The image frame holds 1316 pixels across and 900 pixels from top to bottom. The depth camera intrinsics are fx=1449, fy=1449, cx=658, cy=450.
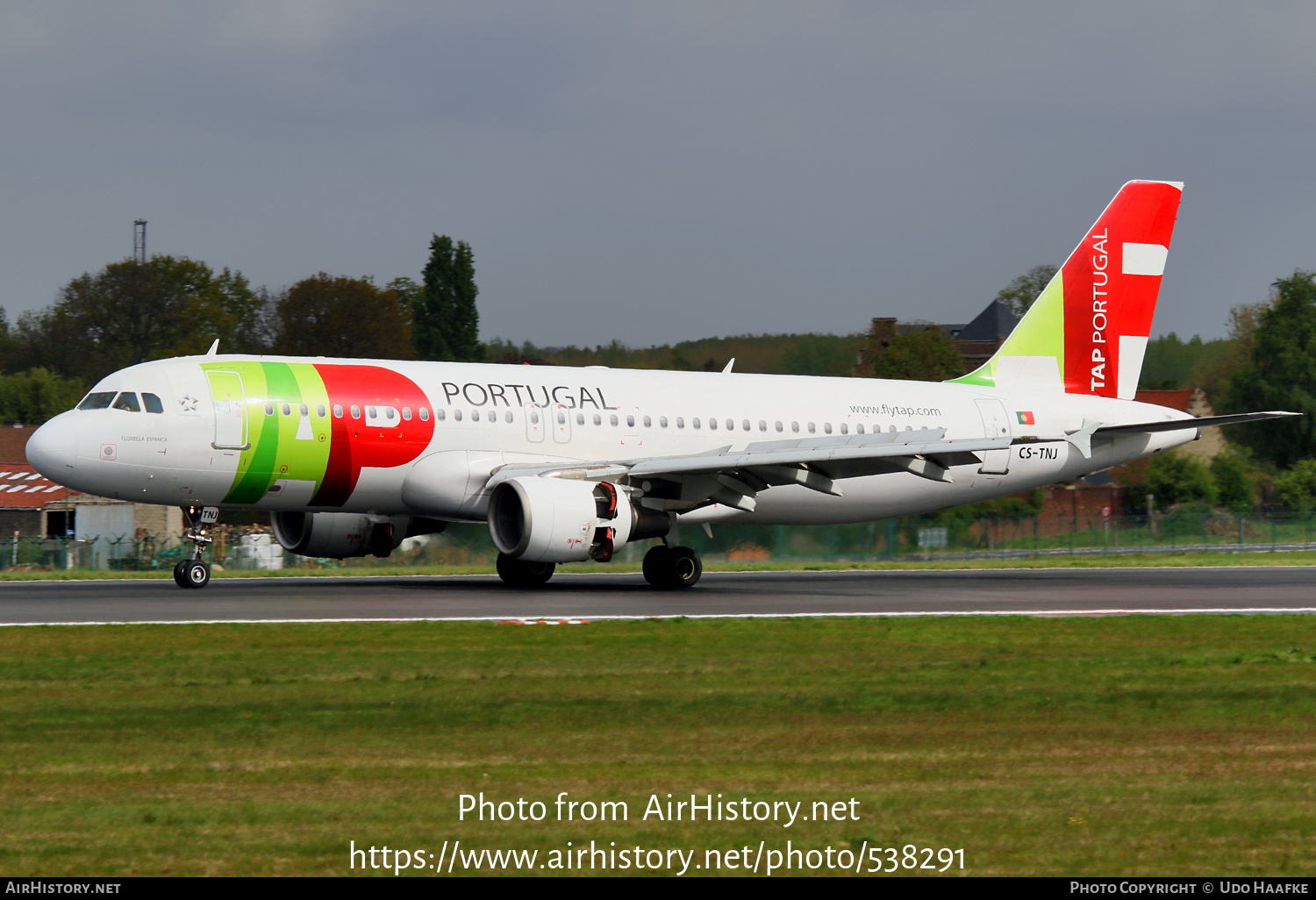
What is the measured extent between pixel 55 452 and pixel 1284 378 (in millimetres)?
87142

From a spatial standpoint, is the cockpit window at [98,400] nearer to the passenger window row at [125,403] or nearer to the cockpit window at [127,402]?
the passenger window row at [125,403]

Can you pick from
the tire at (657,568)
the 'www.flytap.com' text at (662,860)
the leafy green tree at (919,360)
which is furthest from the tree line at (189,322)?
the 'www.flytap.com' text at (662,860)

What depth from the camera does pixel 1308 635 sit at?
18422 mm

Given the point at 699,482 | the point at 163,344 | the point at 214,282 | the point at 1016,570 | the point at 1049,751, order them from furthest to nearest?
the point at 214,282, the point at 163,344, the point at 1016,570, the point at 699,482, the point at 1049,751

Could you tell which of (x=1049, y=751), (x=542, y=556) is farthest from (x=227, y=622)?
(x=1049, y=751)

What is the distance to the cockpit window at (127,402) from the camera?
80.9ft

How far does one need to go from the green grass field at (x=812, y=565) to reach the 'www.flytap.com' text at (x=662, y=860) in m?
26.5

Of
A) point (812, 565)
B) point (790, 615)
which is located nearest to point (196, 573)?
point (790, 615)

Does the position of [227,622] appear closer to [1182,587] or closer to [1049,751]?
[1049,751]

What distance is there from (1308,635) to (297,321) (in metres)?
78.8

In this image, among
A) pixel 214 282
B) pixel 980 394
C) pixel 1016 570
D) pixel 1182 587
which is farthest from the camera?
pixel 214 282

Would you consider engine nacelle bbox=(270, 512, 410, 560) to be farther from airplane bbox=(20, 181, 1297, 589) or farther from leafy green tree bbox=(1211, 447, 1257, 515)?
leafy green tree bbox=(1211, 447, 1257, 515)

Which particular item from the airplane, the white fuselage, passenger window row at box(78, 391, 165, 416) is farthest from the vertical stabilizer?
passenger window row at box(78, 391, 165, 416)

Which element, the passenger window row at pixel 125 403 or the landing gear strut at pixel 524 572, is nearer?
the passenger window row at pixel 125 403
